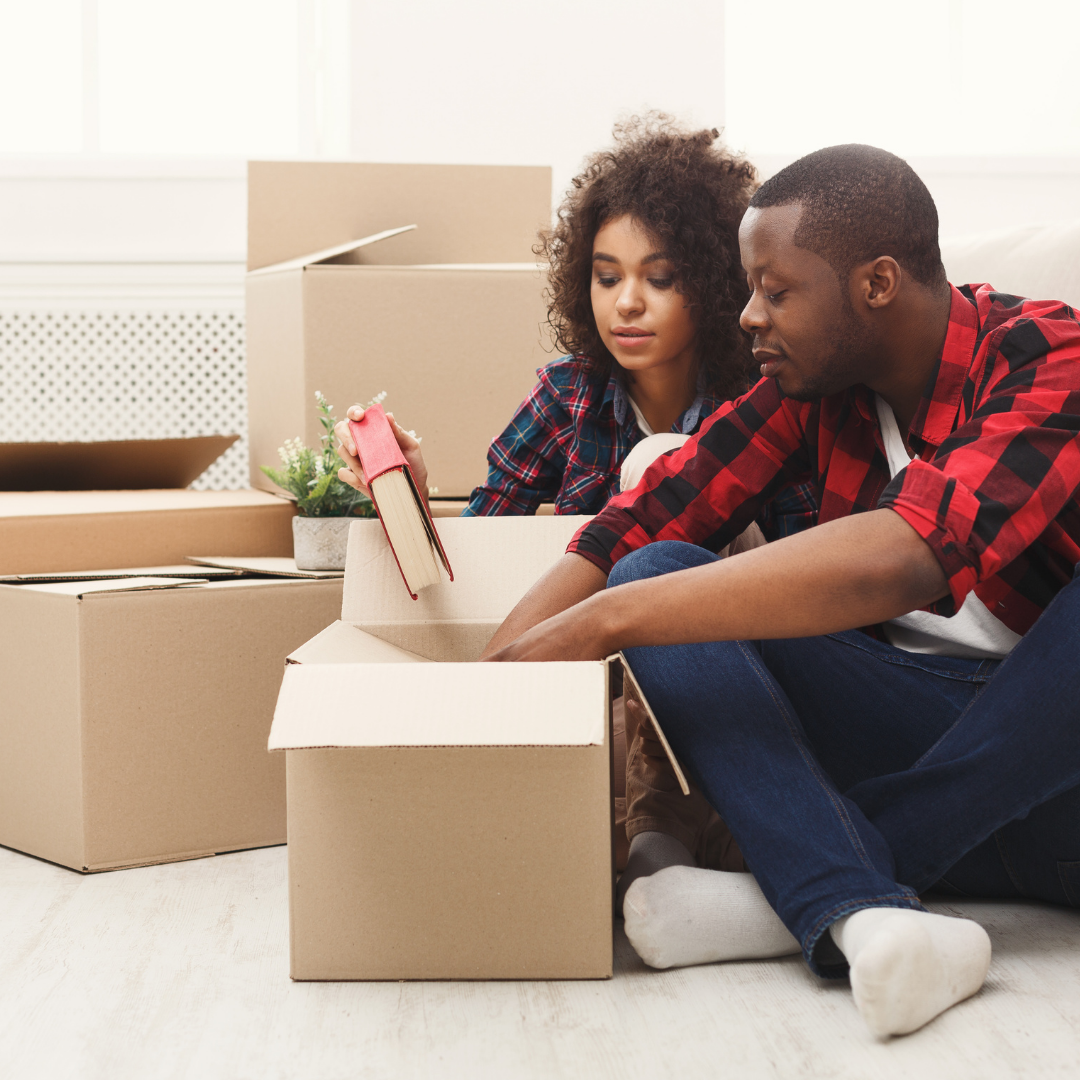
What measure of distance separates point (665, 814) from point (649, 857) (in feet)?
0.24

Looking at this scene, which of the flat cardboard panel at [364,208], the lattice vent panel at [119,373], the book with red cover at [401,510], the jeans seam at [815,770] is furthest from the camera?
the lattice vent panel at [119,373]

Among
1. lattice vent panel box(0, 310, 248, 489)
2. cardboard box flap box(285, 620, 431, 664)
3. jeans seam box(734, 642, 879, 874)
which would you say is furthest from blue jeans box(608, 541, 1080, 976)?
lattice vent panel box(0, 310, 248, 489)

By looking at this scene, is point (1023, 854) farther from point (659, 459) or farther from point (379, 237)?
point (379, 237)

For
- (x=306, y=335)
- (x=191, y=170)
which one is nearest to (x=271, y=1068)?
(x=306, y=335)

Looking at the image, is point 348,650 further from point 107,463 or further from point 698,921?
point 107,463

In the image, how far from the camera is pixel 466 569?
1092 mm

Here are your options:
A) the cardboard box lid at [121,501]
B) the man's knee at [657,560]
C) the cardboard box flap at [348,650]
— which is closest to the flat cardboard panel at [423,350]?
the cardboard box lid at [121,501]

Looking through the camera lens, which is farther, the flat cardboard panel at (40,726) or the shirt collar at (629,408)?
the shirt collar at (629,408)

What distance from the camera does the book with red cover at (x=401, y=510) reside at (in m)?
1.00

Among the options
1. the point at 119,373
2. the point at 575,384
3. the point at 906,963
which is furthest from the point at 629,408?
the point at 119,373

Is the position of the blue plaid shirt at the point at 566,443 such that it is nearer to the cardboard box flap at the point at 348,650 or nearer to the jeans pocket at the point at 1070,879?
the cardboard box flap at the point at 348,650

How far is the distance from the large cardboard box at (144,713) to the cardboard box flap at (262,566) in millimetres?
19

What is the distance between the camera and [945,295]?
0.89 metres

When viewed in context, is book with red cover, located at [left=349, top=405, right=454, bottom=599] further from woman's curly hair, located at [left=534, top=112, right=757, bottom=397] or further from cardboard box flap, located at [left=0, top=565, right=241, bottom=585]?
woman's curly hair, located at [left=534, top=112, right=757, bottom=397]
